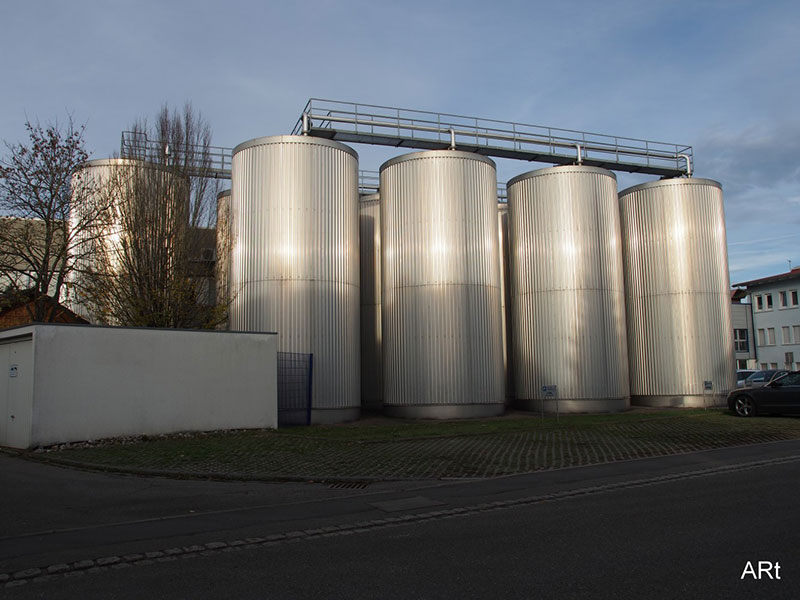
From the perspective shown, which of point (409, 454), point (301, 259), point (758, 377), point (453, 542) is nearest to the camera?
point (453, 542)

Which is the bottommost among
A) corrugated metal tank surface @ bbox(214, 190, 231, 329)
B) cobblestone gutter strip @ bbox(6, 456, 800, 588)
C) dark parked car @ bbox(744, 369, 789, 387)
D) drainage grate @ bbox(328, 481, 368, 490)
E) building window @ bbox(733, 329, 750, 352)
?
drainage grate @ bbox(328, 481, 368, 490)

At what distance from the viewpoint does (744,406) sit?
20.5 m

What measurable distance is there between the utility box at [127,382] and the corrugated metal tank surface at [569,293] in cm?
1227

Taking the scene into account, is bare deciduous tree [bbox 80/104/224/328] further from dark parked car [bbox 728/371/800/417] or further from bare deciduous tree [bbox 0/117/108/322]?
dark parked car [bbox 728/371/800/417]

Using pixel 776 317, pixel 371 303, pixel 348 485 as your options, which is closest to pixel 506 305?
pixel 371 303

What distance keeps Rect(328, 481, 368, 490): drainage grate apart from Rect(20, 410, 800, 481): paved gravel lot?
0.51 ft

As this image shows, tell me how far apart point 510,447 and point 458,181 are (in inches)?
516

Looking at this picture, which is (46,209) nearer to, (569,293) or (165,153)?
(165,153)

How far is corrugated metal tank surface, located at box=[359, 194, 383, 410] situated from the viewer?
2844cm

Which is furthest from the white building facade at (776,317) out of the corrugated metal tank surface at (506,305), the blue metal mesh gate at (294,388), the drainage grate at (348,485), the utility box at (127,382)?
the drainage grate at (348,485)

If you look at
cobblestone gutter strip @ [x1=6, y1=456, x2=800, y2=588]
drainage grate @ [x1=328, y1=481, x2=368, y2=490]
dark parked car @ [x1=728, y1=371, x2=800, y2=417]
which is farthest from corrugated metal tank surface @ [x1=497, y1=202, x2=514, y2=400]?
cobblestone gutter strip @ [x1=6, y1=456, x2=800, y2=588]

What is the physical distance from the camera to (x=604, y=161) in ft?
104

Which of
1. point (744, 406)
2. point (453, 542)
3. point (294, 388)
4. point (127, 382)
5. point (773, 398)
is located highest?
point (127, 382)

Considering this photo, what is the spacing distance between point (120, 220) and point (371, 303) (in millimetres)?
10696
